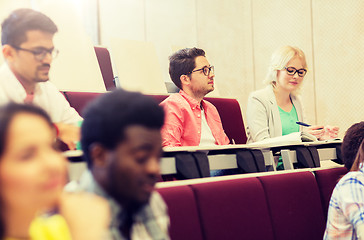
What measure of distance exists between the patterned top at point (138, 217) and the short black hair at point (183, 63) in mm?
1439

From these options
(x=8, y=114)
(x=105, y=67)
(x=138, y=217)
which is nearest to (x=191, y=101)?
(x=105, y=67)

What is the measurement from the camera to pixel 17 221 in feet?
1.60

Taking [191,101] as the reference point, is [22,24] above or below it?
above

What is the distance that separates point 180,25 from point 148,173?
124 inches

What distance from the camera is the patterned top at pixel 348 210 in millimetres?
1403

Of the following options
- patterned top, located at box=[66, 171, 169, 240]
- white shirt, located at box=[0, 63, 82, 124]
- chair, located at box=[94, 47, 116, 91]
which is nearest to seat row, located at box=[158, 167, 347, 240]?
white shirt, located at box=[0, 63, 82, 124]

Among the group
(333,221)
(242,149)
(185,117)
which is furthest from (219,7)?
(333,221)

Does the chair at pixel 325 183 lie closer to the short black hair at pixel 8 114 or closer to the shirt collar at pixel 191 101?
the shirt collar at pixel 191 101

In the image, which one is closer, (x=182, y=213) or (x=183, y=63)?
(x=182, y=213)

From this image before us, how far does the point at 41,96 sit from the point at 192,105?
824mm

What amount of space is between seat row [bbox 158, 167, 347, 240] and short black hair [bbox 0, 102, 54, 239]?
606mm

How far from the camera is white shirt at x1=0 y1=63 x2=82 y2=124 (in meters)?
1.16

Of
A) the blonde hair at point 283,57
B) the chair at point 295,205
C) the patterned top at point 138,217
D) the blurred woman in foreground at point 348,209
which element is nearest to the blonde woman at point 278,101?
the blonde hair at point 283,57

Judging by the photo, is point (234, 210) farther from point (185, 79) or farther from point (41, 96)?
point (185, 79)
